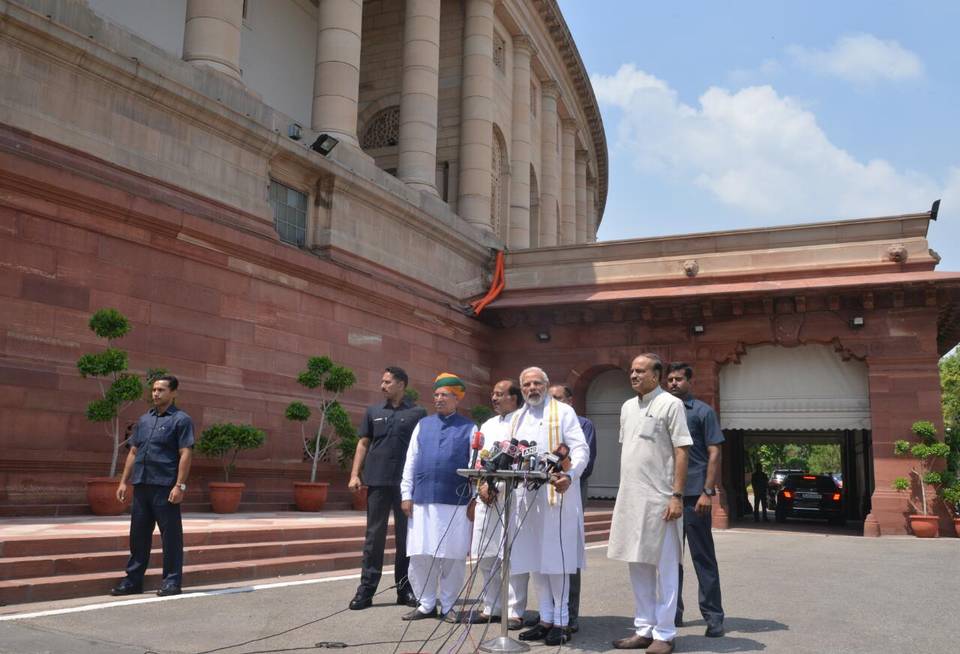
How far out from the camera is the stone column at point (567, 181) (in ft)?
122

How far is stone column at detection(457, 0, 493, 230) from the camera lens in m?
24.7

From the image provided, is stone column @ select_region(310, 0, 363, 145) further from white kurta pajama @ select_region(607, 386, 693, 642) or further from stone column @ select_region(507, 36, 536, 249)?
white kurta pajama @ select_region(607, 386, 693, 642)

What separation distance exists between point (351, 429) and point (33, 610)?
28.0ft

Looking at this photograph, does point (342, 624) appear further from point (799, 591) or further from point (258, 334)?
point (258, 334)

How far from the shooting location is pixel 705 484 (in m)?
6.59

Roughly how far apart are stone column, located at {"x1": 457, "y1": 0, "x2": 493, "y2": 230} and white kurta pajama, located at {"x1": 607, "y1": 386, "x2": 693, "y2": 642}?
61.0ft

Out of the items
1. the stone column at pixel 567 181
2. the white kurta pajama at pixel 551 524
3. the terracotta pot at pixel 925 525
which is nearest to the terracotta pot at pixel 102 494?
the white kurta pajama at pixel 551 524

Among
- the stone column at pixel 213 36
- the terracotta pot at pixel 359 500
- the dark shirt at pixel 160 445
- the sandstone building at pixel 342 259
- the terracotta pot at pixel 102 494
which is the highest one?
the stone column at pixel 213 36

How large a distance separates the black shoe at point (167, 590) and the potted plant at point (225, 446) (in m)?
5.22

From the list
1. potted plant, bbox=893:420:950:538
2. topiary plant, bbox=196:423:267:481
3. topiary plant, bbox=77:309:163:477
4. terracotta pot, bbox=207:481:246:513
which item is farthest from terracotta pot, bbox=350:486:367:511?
potted plant, bbox=893:420:950:538

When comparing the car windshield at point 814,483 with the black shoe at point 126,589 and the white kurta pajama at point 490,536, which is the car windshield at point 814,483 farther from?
the black shoe at point 126,589

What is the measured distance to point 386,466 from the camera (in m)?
7.43

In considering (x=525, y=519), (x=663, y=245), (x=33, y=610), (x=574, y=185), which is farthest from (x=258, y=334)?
(x=574, y=185)

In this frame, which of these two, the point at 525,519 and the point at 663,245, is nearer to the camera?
the point at 525,519
